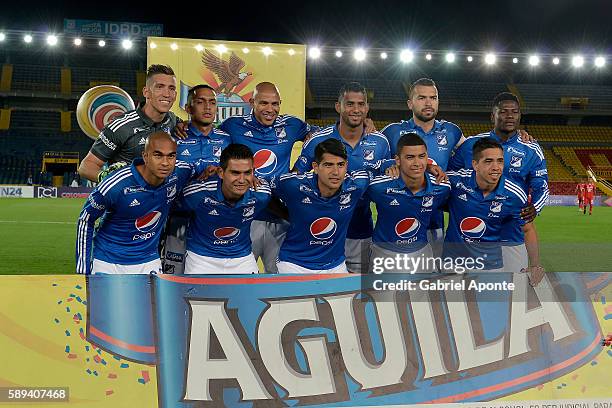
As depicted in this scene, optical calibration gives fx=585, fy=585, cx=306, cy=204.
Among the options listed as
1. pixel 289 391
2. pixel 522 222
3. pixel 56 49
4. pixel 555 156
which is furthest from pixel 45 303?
pixel 56 49

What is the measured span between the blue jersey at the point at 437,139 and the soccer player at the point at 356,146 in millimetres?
168

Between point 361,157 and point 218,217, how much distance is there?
51.7 inches

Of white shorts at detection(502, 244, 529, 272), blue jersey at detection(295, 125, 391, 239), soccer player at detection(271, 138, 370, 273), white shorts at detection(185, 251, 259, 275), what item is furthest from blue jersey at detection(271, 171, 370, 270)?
white shorts at detection(502, 244, 529, 272)

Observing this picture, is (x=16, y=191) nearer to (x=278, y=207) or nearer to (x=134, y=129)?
(x=134, y=129)

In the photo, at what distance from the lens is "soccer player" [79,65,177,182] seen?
184 inches

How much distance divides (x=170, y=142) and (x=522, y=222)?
2.68 metres

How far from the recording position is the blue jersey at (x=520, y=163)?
16.0 feet

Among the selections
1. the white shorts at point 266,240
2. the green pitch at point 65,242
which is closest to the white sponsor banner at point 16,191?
the green pitch at point 65,242

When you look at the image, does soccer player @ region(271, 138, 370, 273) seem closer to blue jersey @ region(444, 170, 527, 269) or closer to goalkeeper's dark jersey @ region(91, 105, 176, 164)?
blue jersey @ region(444, 170, 527, 269)

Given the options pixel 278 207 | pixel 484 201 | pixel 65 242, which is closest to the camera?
pixel 484 201

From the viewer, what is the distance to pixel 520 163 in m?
4.90

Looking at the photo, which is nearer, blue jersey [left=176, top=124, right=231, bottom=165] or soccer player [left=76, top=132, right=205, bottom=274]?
soccer player [left=76, top=132, right=205, bottom=274]

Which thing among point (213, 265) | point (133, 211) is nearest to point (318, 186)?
point (213, 265)

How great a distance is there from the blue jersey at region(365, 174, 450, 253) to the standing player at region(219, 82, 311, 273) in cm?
84
